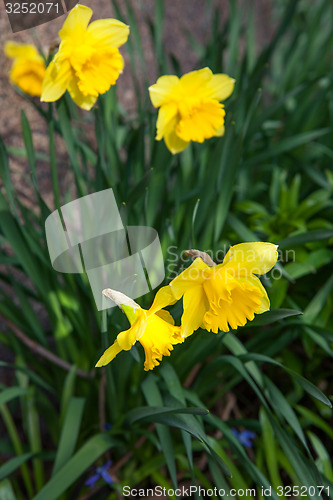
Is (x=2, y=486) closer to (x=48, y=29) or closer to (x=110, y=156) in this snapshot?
(x=110, y=156)

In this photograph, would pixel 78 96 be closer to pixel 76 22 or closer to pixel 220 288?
pixel 76 22

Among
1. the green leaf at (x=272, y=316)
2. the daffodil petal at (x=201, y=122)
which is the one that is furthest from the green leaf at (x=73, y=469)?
the daffodil petal at (x=201, y=122)

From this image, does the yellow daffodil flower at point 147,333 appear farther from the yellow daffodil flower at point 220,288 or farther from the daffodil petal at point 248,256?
the daffodil petal at point 248,256

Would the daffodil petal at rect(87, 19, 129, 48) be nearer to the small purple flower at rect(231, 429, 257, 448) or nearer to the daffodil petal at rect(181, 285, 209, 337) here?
the daffodil petal at rect(181, 285, 209, 337)

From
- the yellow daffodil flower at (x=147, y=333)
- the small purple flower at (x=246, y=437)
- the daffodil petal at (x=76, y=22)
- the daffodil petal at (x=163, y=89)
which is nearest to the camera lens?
the yellow daffodil flower at (x=147, y=333)

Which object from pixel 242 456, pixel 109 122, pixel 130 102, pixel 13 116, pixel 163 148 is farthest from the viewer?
pixel 130 102

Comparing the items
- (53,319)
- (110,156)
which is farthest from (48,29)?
(53,319)

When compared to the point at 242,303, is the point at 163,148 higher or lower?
higher

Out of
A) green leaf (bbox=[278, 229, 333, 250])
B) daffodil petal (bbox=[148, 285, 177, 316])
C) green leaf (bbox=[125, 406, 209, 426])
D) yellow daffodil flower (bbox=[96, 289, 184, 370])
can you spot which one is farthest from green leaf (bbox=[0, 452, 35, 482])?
green leaf (bbox=[278, 229, 333, 250])
